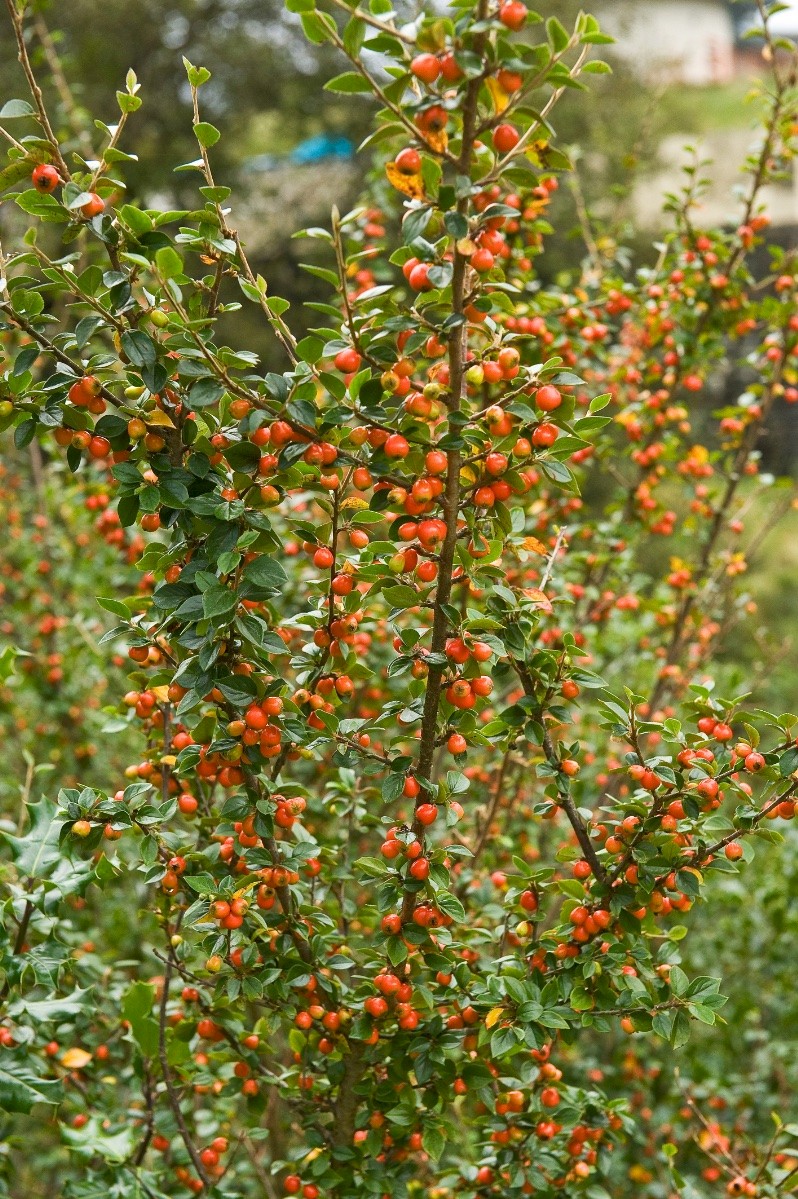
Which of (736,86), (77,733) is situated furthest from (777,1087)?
(736,86)

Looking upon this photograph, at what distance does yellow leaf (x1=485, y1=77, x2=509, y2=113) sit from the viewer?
4.31ft

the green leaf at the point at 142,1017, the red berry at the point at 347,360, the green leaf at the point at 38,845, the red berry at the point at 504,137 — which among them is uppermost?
the red berry at the point at 504,137

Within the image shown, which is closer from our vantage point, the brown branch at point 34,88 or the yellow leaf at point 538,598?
the brown branch at point 34,88

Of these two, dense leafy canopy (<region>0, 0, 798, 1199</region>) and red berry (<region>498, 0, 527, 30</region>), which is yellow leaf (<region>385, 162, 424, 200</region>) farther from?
Answer: red berry (<region>498, 0, 527, 30</region>)

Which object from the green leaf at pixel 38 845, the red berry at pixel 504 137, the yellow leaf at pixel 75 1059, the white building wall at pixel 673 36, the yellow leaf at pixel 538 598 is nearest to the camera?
the red berry at pixel 504 137

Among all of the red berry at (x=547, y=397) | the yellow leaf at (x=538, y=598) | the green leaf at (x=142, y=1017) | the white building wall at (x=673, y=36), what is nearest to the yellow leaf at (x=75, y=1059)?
the green leaf at (x=142, y=1017)

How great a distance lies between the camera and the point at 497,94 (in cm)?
133

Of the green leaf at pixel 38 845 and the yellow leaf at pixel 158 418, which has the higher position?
the yellow leaf at pixel 158 418

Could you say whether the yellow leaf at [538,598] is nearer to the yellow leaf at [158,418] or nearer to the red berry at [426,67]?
the yellow leaf at [158,418]

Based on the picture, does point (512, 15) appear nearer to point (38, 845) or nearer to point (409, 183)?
point (409, 183)

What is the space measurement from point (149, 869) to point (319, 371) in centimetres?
90

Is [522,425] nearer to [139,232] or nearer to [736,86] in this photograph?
[139,232]

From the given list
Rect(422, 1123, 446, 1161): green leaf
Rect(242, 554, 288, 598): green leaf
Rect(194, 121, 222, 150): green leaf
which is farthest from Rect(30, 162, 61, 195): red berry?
Rect(422, 1123, 446, 1161): green leaf

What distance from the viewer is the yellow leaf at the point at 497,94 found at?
1.31m
